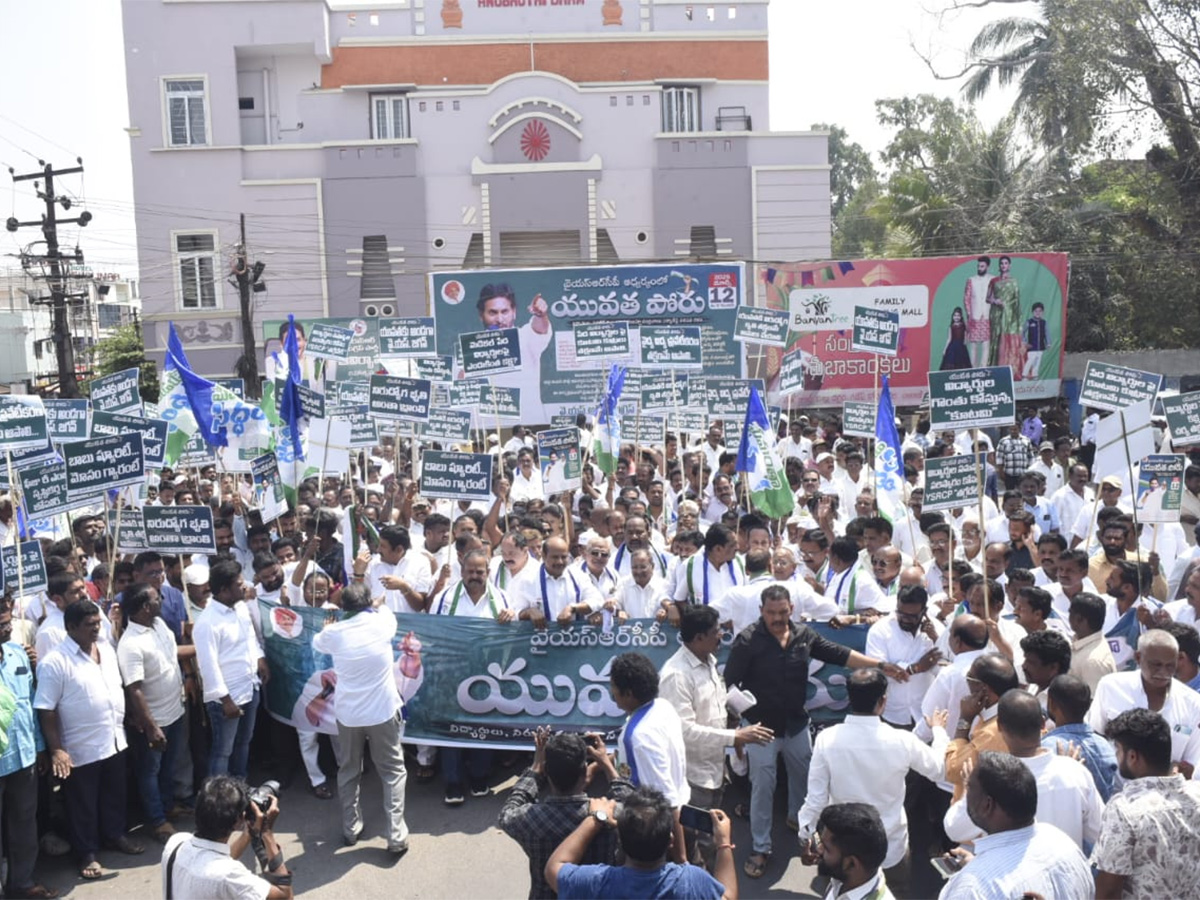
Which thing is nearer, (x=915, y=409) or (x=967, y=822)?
(x=967, y=822)

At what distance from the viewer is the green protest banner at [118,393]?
1033 cm

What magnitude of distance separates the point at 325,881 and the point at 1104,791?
4.23 meters

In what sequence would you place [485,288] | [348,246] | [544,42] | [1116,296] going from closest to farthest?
[485,288]
[1116,296]
[348,246]
[544,42]

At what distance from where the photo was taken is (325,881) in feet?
21.9

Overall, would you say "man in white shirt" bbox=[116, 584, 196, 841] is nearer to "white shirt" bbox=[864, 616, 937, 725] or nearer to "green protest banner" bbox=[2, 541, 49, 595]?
"green protest banner" bbox=[2, 541, 49, 595]

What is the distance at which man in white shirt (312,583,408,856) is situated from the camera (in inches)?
274

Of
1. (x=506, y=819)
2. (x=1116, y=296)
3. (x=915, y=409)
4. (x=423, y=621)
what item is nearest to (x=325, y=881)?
(x=423, y=621)

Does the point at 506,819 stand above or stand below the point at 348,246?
below

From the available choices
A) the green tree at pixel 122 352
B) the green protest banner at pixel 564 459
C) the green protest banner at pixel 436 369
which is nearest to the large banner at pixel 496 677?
the green protest banner at pixel 564 459

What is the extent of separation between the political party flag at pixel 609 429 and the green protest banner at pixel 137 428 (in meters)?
4.62

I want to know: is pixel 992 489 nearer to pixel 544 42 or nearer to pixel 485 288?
pixel 485 288

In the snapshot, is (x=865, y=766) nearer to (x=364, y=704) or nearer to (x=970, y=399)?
(x=364, y=704)

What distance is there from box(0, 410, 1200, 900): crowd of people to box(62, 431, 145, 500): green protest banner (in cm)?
61

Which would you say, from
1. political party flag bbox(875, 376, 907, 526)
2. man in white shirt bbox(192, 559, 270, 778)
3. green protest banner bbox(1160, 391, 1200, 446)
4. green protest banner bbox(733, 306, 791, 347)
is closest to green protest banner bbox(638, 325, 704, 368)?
green protest banner bbox(733, 306, 791, 347)
